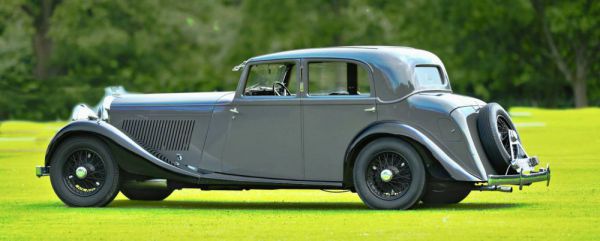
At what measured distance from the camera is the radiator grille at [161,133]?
43.2 ft

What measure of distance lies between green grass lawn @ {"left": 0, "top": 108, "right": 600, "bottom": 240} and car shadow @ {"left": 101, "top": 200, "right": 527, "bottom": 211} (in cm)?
1

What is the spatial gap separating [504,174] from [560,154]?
1302cm

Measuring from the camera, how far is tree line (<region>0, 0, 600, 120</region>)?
62.6m

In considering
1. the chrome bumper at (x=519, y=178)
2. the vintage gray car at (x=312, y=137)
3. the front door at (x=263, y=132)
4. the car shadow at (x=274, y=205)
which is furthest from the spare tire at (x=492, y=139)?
the front door at (x=263, y=132)

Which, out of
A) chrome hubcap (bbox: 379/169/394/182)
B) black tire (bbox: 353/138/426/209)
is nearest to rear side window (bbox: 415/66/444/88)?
black tire (bbox: 353/138/426/209)

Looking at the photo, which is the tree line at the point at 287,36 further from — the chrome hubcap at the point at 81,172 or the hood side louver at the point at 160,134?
the chrome hubcap at the point at 81,172

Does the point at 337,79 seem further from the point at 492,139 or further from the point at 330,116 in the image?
the point at 492,139

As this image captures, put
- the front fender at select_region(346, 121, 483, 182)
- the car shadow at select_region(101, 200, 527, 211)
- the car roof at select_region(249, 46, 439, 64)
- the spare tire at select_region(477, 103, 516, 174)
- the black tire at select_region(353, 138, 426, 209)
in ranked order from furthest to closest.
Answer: the car shadow at select_region(101, 200, 527, 211) → the car roof at select_region(249, 46, 439, 64) → the spare tire at select_region(477, 103, 516, 174) → the black tire at select_region(353, 138, 426, 209) → the front fender at select_region(346, 121, 483, 182)

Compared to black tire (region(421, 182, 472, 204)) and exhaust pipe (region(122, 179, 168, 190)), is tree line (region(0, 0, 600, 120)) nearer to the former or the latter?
exhaust pipe (region(122, 179, 168, 190))

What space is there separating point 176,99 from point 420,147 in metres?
2.96

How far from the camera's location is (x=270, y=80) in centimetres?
1317

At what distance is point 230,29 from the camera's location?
230ft

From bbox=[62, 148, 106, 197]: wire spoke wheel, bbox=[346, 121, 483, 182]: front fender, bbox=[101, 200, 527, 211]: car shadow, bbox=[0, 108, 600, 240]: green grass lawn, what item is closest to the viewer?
bbox=[0, 108, 600, 240]: green grass lawn

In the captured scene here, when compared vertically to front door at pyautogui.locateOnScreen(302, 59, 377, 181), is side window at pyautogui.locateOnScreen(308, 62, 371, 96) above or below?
above
